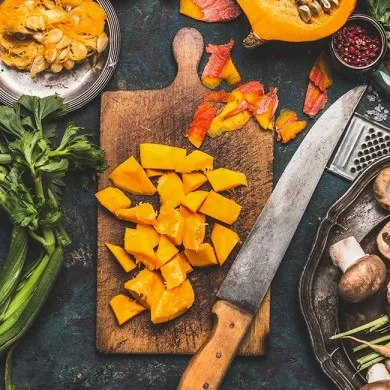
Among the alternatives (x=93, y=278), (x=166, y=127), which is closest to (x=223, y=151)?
(x=166, y=127)

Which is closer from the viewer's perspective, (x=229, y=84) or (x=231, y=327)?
(x=231, y=327)

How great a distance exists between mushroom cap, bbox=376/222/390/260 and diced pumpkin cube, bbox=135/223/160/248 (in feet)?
3.34

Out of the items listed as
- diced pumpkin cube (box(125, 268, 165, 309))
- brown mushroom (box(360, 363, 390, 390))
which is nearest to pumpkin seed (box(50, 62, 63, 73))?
diced pumpkin cube (box(125, 268, 165, 309))

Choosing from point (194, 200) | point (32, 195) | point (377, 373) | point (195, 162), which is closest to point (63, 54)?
point (32, 195)

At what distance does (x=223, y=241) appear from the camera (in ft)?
11.9

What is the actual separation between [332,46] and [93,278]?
5.23ft

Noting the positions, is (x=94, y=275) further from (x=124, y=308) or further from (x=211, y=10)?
(x=211, y=10)

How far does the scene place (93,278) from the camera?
3.80m

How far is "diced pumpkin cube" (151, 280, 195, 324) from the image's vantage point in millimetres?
3566

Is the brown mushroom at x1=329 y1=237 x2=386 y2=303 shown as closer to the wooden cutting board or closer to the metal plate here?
the wooden cutting board

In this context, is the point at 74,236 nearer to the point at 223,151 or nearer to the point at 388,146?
the point at 223,151

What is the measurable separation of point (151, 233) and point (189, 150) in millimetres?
442

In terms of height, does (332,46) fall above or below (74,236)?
above

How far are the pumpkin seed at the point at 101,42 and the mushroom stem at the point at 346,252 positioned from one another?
1439 mm
